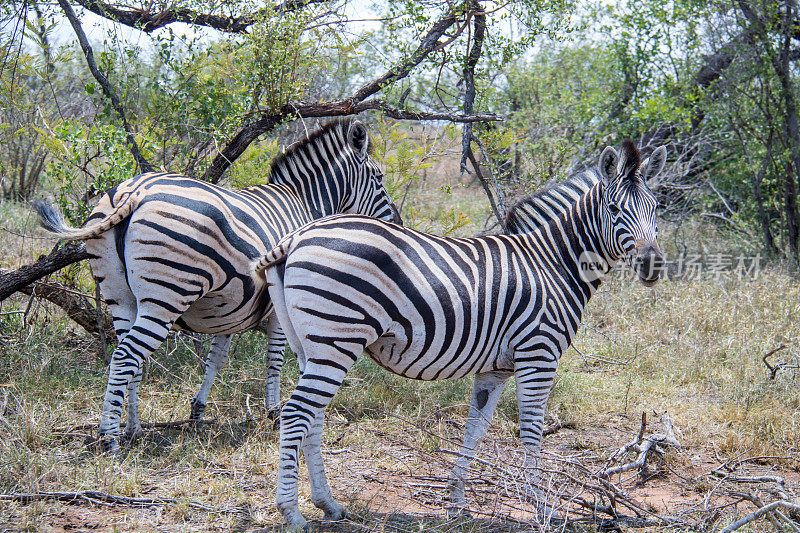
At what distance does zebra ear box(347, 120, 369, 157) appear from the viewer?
5875mm

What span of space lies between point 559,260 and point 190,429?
328cm

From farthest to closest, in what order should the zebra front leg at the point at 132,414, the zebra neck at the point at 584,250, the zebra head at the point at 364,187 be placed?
the zebra head at the point at 364,187 → the zebra front leg at the point at 132,414 → the zebra neck at the point at 584,250

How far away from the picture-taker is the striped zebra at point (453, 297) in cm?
361

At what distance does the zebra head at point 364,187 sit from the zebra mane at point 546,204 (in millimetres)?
1633

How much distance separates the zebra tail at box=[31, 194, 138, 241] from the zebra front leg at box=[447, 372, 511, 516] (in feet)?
8.98

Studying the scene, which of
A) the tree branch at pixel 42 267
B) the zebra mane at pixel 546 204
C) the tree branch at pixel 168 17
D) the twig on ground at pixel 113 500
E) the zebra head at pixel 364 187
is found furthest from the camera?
the tree branch at pixel 168 17

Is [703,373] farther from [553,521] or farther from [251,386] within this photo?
[251,386]

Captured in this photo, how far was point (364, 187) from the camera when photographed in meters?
6.06

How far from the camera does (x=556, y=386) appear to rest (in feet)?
21.0

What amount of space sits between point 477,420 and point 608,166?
1988 mm

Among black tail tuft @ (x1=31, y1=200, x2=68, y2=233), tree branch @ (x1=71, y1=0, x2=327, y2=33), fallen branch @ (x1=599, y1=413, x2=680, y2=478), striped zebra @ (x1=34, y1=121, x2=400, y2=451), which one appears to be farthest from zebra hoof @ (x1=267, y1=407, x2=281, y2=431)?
tree branch @ (x1=71, y1=0, x2=327, y2=33)

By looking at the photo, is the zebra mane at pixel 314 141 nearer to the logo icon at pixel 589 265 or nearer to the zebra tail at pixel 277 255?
the zebra tail at pixel 277 255

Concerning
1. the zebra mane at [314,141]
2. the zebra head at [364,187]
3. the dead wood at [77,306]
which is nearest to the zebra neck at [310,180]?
the zebra mane at [314,141]

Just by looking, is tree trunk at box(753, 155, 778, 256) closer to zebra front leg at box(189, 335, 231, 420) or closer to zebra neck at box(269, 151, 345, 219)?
zebra neck at box(269, 151, 345, 219)
